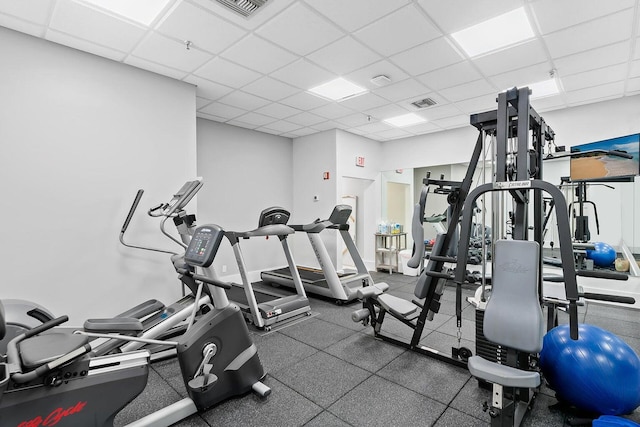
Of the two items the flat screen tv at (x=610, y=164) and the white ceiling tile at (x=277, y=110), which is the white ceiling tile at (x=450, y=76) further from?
the white ceiling tile at (x=277, y=110)

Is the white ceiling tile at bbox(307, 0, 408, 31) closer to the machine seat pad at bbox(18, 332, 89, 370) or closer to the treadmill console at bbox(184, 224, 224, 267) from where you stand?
the treadmill console at bbox(184, 224, 224, 267)

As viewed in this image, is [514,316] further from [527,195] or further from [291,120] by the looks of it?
[291,120]

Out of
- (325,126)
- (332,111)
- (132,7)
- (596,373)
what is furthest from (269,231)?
(325,126)

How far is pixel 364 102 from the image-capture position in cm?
493

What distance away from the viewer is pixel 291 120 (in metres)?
5.82

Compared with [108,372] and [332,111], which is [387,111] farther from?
[108,372]

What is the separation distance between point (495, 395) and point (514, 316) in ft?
1.51

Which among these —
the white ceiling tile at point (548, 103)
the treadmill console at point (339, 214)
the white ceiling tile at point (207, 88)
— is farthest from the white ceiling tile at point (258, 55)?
the white ceiling tile at point (548, 103)

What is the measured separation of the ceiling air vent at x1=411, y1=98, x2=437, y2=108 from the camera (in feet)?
15.9

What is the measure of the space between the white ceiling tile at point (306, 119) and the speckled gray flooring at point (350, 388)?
3650 mm

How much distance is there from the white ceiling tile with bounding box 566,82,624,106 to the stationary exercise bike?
538 cm

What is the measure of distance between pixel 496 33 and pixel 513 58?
614 mm

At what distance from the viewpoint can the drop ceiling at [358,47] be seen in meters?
2.71

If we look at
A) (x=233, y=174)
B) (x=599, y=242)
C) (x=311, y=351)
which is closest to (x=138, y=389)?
(x=311, y=351)
